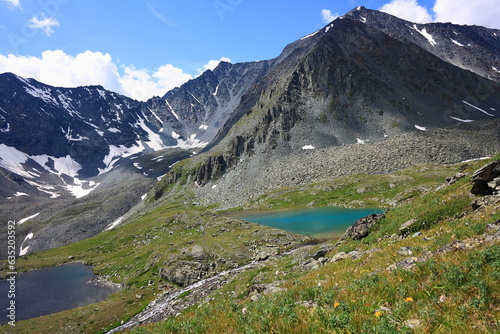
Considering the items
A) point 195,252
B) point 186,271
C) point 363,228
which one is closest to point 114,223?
point 195,252

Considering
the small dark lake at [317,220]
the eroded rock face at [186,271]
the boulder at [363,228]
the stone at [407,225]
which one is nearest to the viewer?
the stone at [407,225]

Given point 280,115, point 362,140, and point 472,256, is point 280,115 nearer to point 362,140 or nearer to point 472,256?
point 362,140

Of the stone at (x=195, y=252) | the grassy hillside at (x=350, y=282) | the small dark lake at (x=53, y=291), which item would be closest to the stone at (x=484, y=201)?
the grassy hillside at (x=350, y=282)

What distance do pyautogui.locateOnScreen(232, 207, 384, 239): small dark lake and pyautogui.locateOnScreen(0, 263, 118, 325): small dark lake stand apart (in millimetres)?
45001

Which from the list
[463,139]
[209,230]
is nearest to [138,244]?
[209,230]

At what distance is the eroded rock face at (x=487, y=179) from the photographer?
19359 mm

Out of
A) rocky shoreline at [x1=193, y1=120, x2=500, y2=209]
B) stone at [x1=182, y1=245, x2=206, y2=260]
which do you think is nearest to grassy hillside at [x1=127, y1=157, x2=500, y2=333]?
stone at [x1=182, y1=245, x2=206, y2=260]

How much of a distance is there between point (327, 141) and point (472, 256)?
161m

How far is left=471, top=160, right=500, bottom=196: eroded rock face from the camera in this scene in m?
19.4

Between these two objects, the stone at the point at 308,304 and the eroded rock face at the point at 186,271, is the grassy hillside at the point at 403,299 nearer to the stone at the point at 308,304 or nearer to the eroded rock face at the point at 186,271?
the stone at the point at 308,304

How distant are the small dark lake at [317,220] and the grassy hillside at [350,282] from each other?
27.3 ft

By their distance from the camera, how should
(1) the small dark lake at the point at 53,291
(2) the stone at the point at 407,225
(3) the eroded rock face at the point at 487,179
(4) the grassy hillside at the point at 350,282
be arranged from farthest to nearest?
(1) the small dark lake at the point at 53,291
(2) the stone at the point at 407,225
(3) the eroded rock face at the point at 487,179
(4) the grassy hillside at the point at 350,282

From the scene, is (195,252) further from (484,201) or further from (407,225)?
(484,201)

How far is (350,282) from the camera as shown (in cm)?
1160
